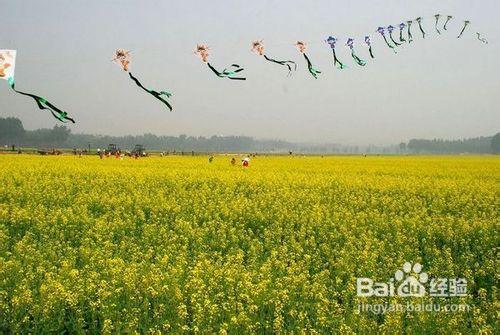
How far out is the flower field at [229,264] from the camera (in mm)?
5758

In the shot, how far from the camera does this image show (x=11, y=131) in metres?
165

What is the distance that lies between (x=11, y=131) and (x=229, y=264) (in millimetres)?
179607

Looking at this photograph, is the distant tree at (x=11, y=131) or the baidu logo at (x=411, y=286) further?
the distant tree at (x=11, y=131)

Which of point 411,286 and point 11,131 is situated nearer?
point 411,286

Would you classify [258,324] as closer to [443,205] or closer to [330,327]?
[330,327]

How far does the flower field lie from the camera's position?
227 inches

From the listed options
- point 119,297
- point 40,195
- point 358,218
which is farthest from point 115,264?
point 40,195

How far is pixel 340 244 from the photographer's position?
10391 millimetres

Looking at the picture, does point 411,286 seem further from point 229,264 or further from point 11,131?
point 11,131

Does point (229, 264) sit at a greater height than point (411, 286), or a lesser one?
greater

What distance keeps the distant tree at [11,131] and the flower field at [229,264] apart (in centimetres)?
16455

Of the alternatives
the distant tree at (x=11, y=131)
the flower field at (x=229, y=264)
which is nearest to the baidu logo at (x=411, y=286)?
the flower field at (x=229, y=264)

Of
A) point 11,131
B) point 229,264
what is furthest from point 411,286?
point 11,131

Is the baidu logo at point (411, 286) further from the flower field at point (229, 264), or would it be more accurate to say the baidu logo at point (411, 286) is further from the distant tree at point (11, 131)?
the distant tree at point (11, 131)
